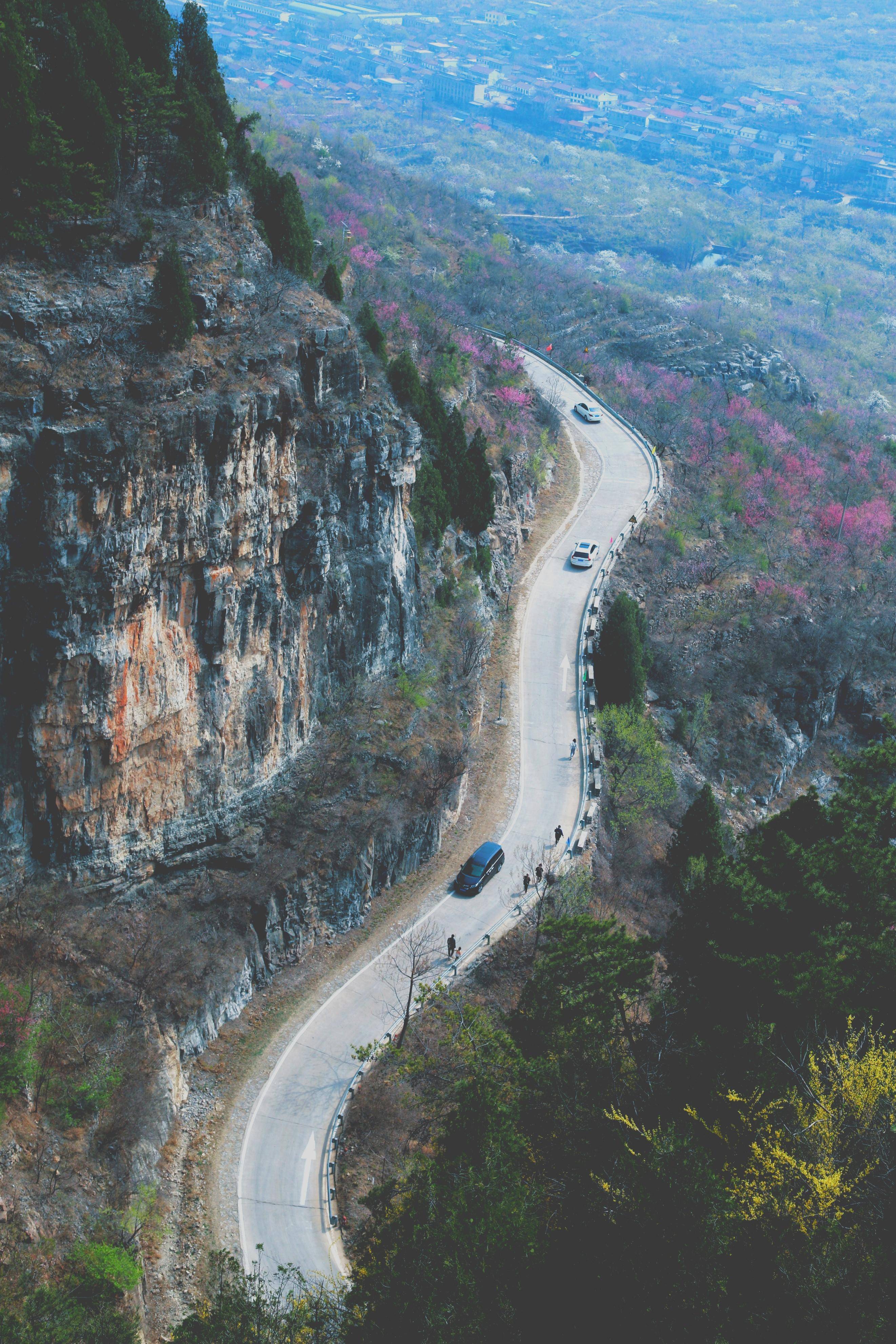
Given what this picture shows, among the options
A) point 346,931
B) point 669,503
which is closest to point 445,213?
point 669,503

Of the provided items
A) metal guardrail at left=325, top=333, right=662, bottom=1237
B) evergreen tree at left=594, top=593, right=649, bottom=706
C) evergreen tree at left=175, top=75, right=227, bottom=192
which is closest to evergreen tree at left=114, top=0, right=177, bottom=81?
evergreen tree at left=175, top=75, right=227, bottom=192

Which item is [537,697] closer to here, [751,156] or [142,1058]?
[142,1058]

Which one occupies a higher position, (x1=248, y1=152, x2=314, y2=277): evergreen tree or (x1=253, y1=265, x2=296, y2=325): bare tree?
(x1=248, y1=152, x2=314, y2=277): evergreen tree

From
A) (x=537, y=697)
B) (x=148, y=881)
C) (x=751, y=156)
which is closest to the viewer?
(x=148, y=881)

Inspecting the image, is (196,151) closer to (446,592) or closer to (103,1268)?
(446,592)

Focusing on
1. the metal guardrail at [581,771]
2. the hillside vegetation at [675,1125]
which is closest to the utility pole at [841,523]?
the metal guardrail at [581,771]

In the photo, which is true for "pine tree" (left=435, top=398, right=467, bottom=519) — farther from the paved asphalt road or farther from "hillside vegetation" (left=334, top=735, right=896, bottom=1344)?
"hillside vegetation" (left=334, top=735, right=896, bottom=1344)
